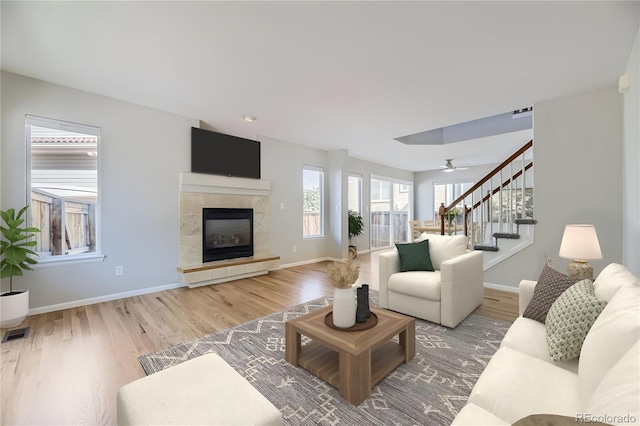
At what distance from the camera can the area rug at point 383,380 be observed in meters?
1.48

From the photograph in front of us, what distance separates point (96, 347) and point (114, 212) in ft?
5.87

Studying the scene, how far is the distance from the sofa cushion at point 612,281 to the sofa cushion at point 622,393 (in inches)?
26.3

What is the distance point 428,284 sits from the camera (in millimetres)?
2592

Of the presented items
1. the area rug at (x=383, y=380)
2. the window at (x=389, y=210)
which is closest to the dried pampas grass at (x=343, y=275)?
the area rug at (x=383, y=380)

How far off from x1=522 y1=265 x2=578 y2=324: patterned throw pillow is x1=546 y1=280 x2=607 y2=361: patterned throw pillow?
0.28 meters

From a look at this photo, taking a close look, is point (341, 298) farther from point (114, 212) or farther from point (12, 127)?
point (12, 127)

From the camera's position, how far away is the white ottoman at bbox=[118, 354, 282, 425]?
960mm

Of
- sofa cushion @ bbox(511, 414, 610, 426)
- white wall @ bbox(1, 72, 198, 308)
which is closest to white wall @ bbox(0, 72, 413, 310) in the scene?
white wall @ bbox(1, 72, 198, 308)

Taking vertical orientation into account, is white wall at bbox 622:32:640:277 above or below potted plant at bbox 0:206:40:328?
above

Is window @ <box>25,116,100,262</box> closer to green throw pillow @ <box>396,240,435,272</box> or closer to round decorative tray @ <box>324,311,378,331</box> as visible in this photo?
round decorative tray @ <box>324,311,378,331</box>

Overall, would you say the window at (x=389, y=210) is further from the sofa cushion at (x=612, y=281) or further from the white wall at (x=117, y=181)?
the sofa cushion at (x=612, y=281)

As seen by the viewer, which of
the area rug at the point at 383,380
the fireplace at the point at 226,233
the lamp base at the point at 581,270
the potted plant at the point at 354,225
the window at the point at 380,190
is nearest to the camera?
the area rug at the point at 383,380

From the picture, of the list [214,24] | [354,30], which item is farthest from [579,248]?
[214,24]

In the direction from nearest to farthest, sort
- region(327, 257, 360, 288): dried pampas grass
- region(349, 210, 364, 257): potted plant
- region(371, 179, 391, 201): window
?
region(327, 257, 360, 288): dried pampas grass → region(349, 210, 364, 257): potted plant → region(371, 179, 391, 201): window
